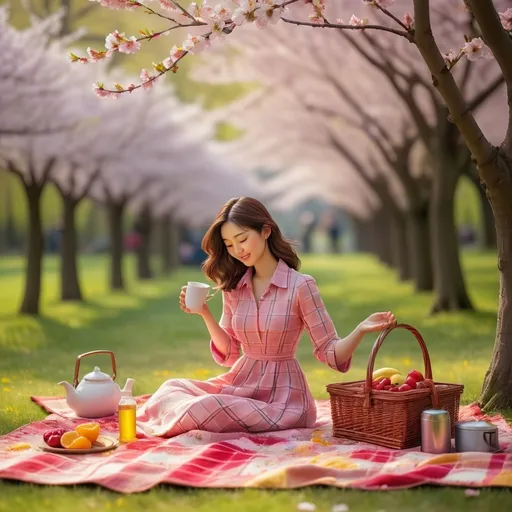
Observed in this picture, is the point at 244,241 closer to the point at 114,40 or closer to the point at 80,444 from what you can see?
the point at 114,40

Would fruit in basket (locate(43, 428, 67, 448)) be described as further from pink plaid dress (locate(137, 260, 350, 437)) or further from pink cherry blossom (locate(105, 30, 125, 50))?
pink cherry blossom (locate(105, 30, 125, 50))

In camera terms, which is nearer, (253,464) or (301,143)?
(253,464)

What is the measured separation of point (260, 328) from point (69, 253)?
14.2m

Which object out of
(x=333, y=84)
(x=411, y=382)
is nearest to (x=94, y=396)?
(x=411, y=382)

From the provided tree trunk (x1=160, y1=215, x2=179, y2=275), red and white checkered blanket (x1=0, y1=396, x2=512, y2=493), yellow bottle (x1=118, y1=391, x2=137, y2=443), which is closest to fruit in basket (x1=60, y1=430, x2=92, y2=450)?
red and white checkered blanket (x1=0, y1=396, x2=512, y2=493)

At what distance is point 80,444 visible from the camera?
18.9ft

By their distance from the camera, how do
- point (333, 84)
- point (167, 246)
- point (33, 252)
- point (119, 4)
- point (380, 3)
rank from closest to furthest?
1. point (119, 4)
2. point (380, 3)
3. point (33, 252)
4. point (333, 84)
5. point (167, 246)

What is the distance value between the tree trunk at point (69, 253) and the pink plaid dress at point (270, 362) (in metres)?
13.7

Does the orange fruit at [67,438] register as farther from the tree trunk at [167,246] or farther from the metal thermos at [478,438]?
the tree trunk at [167,246]

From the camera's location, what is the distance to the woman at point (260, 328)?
6.30 m

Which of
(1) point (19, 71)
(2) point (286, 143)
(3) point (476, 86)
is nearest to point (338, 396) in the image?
(1) point (19, 71)

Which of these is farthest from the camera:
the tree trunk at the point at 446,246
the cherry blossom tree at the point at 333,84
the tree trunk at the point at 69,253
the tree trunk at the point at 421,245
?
the tree trunk at the point at 69,253

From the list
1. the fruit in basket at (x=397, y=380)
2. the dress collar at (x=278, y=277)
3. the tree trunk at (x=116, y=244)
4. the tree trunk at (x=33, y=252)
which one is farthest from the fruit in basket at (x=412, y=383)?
the tree trunk at (x=116, y=244)

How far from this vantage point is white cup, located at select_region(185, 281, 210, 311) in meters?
6.44
